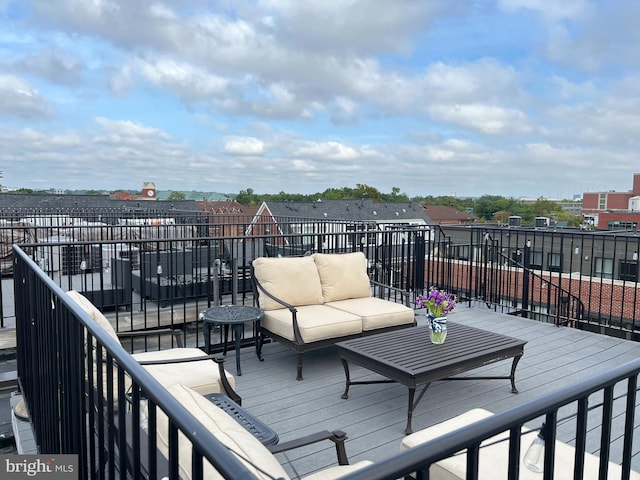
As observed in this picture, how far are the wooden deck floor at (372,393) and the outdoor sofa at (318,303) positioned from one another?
1.06 feet

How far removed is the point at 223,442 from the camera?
1.59 metres

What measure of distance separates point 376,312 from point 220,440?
3.36 m

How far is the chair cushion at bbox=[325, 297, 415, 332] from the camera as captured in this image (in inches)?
185

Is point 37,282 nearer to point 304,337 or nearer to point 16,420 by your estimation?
point 16,420

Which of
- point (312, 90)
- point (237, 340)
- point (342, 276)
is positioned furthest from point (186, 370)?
point (312, 90)

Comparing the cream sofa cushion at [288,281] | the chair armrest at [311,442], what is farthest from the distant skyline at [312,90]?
the chair armrest at [311,442]

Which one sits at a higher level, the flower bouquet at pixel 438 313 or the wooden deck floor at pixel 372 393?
the flower bouquet at pixel 438 313

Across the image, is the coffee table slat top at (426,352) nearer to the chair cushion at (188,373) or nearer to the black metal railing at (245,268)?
the chair cushion at (188,373)

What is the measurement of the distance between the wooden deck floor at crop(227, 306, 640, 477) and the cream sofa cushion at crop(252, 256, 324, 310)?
1.97ft

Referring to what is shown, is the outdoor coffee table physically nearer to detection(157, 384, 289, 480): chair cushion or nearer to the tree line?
detection(157, 384, 289, 480): chair cushion

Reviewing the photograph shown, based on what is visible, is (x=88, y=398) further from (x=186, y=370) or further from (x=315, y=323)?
(x=315, y=323)

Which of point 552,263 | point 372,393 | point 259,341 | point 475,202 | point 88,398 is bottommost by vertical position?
point 552,263

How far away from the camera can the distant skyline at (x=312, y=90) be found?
41.1 feet
